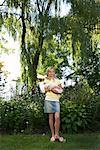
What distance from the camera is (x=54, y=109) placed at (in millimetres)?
7750

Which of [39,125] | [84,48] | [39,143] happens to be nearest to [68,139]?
[39,143]

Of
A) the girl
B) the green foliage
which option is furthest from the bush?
the girl

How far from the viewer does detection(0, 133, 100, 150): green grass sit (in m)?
7.25

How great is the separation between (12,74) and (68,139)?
686 centimetres

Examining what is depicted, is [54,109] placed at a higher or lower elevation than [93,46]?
lower

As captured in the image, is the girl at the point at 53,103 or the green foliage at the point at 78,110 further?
the green foliage at the point at 78,110

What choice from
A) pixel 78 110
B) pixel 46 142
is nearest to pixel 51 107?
pixel 46 142

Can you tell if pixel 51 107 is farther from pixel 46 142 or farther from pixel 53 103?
pixel 46 142

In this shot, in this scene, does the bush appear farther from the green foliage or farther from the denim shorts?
the denim shorts

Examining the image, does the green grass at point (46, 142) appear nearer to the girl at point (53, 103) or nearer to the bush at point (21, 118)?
the girl at point (53, 103)

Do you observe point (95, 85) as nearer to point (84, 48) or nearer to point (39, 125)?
point (84, 48)

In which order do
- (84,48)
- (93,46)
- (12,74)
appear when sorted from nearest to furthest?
1. (84,48)
2. (93,46)
3. (12,74)

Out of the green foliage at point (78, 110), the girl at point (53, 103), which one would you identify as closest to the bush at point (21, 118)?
the green foliage at point (78, 110)

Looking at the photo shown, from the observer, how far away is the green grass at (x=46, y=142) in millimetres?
7246
